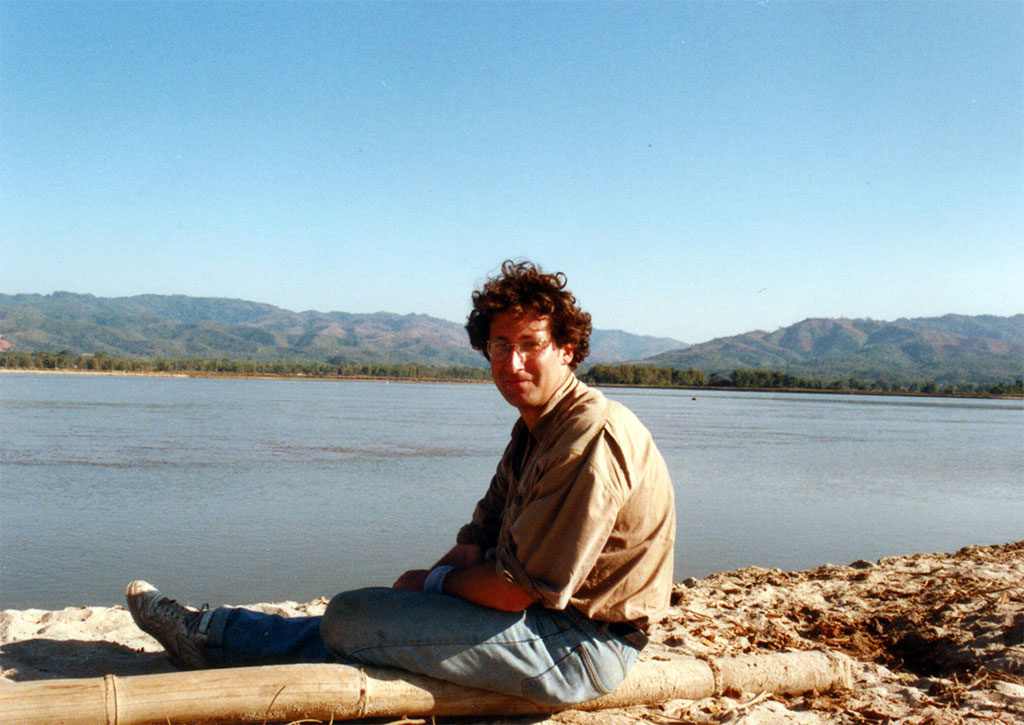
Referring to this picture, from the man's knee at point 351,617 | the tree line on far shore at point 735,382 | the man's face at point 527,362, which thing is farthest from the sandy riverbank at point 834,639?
the tree line on far shore at point 735,382

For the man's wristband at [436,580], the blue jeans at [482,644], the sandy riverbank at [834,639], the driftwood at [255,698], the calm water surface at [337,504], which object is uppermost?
the man's wristband at [436,580]

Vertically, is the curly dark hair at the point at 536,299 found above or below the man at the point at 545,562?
above

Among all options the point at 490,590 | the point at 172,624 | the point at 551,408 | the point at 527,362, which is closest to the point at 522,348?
the point at 527,362

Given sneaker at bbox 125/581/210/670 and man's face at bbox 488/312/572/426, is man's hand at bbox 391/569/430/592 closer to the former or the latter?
man's face at bbox 488/312/572/426

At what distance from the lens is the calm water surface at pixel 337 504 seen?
7391 mm

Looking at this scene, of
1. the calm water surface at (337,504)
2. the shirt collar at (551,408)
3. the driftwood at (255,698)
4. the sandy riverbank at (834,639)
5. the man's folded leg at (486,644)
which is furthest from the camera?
the calm water surface at (337,504)

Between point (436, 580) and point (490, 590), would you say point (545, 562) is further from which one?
point (436, 580)

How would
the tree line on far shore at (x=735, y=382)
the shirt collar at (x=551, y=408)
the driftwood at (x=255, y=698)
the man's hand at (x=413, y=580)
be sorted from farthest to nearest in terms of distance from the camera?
1. the tree line on far shore at (x=735, y=382)
2. the man's hand at (x=413, y=580)
3. the shirt collar at (x=551, y=408)
4. the driftwood at (x=255, y=698)

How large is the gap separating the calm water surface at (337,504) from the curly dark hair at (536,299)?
422 cm

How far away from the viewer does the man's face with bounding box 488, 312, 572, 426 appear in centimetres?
306

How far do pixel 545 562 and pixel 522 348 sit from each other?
81 cm

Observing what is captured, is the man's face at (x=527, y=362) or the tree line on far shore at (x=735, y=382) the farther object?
the tree line on far shore at (x=735, y=382)

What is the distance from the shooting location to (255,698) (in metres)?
2.93

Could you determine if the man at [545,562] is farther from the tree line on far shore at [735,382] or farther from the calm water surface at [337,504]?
the tree line on far shore at [735,382]
